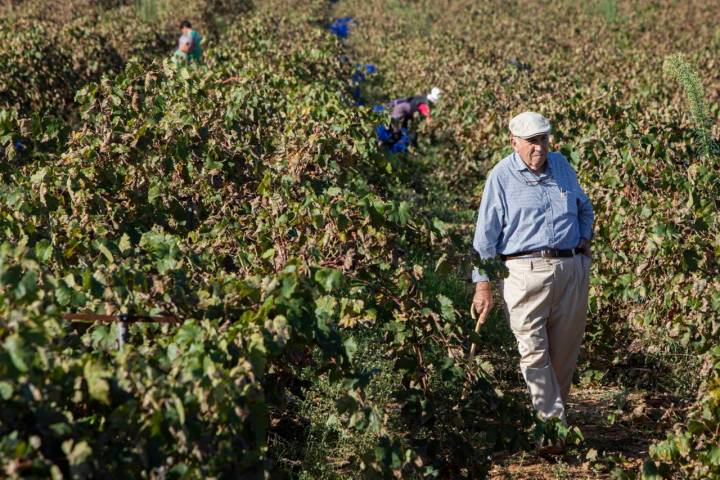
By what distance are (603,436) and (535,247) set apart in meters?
1.16

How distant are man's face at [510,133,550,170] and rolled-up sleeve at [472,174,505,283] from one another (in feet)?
0.52

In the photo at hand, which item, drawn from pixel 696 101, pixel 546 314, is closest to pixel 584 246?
pixel 546 314

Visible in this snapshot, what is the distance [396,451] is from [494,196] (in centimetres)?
152

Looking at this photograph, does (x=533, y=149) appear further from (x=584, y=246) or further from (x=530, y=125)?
(x=584, y=246)

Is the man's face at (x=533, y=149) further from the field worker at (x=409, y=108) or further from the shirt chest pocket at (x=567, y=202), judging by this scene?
the field worker at (x=409, y=108)

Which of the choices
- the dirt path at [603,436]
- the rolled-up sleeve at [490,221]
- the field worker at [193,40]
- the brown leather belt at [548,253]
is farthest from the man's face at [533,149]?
the field worker at [193,40]

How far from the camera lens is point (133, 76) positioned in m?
5.59

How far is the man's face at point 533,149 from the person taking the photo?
410cm

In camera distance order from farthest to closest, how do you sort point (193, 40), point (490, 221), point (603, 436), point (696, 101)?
point (193, 40) < point (696, 101) < point (603, 436) < point (490, 221)

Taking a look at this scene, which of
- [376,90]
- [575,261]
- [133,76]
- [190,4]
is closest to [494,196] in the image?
[575,261]

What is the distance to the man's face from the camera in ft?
13.4

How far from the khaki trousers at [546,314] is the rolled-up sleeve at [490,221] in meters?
0.13

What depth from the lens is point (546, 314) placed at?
4.23 metres

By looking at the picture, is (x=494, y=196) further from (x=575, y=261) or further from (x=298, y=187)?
(x=298, y=187)
